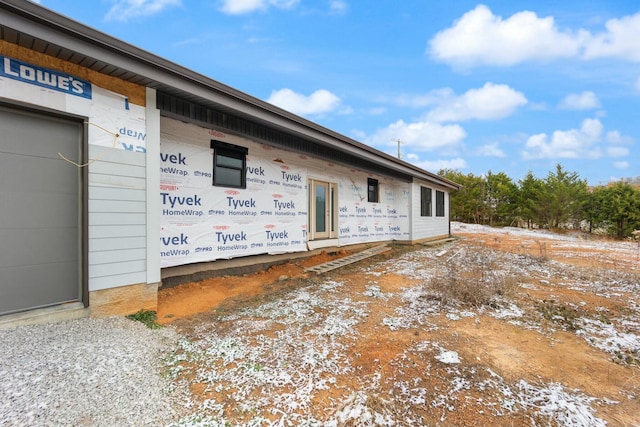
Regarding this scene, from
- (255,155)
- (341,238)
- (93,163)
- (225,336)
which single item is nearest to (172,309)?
(225,336)

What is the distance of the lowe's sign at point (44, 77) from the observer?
278 centimetres

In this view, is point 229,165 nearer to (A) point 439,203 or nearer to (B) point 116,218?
(B) point 116,218

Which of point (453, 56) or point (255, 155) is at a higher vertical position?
point (453, 56)

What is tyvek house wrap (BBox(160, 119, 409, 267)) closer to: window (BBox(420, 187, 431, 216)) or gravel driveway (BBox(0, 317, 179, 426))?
gravel driveway (BBox(0, 317, 179, 426))

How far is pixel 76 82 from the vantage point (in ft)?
10.6

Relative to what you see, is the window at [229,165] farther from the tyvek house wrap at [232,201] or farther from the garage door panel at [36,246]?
the garage door panel at [36,246]

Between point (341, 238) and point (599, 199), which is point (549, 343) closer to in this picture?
point (341, 238)

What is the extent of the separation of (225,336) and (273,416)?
1489mm

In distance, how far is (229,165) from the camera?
5676mm

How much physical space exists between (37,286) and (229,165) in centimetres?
344

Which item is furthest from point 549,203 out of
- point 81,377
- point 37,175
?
point 37,175

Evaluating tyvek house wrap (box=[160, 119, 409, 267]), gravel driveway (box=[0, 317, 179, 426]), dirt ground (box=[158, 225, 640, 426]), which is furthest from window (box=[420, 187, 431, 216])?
gravel driveway (box=[0, 317, 179, 426])

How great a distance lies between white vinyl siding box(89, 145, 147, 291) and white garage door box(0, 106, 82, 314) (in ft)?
0.57

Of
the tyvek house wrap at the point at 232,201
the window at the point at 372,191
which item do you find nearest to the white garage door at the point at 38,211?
the tyvek house wrap at the point at 232,201
